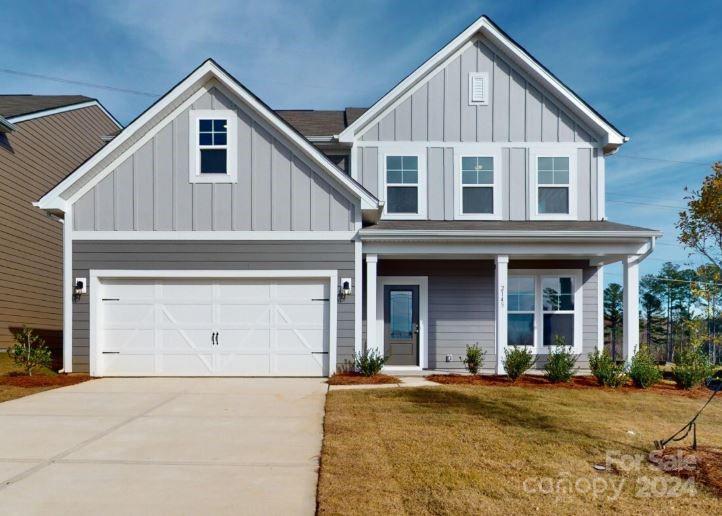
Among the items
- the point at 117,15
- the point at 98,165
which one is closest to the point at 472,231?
the point at 98,165

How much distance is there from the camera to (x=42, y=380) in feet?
31.3

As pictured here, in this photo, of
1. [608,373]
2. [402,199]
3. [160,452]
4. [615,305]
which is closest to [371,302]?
[402,199]

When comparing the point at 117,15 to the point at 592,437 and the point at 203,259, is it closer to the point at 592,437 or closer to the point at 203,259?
Result: the point at 203,259

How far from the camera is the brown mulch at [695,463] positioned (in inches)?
179

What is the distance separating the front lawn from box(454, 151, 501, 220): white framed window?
4972mm

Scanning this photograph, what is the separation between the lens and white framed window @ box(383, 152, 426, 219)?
12.1 metres

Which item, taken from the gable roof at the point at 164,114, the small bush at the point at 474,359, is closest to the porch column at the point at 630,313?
the small bush at the point at 474,359

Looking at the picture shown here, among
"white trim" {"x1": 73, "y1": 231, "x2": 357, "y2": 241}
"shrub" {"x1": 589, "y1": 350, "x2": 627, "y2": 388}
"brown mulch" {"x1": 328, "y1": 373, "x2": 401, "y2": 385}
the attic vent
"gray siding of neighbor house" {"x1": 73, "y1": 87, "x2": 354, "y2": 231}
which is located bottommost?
"brown mulch" {"x1": 328, "y1": 373, "x2": 401, "y2": 385}

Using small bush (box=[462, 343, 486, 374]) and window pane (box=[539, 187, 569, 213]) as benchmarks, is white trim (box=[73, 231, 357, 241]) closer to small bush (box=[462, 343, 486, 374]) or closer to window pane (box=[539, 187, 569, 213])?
small bush (box=[462, 343, 486, 374])

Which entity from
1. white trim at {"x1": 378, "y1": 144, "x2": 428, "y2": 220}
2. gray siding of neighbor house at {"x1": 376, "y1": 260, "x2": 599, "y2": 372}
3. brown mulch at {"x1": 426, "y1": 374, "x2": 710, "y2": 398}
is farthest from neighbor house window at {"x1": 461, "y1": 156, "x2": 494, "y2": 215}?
brown mulch at {"x1": 426, "y1": 374, "x2": 710, "y2": 398}

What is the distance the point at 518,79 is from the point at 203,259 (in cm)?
824

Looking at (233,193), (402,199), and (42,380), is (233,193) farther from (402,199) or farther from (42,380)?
(42,380)

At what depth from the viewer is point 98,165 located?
10289 millimetres

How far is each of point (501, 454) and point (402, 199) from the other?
7748 millimetres
